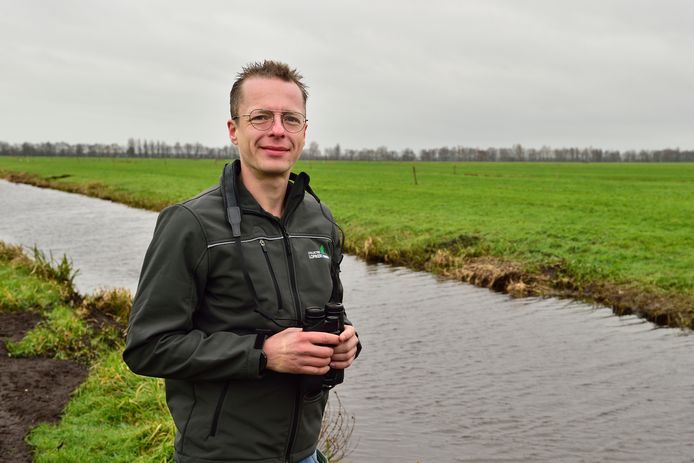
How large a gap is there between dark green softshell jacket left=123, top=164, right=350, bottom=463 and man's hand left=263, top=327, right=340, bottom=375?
8 cm

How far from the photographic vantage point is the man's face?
8.92ft

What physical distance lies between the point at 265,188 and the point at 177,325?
2.32 ft

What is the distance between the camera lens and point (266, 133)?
2719mm

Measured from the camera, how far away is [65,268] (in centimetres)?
1380

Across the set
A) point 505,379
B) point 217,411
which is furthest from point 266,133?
point 505,379

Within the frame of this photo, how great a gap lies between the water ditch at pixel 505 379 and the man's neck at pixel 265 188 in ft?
17.3

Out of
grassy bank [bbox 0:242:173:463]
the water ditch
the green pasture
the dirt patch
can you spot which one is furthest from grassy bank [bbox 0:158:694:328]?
the dirt patch

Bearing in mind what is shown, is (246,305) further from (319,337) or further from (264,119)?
(264,119)

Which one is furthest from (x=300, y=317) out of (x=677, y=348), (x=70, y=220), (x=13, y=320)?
(x=70, y=220)

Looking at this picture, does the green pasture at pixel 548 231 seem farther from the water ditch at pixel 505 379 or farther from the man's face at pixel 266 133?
the man's face at pixel 266 133

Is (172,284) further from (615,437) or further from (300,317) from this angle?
(615,437)

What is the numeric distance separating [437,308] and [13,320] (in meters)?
8.55

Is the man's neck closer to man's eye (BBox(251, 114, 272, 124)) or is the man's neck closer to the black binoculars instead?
man's eye (BBox(251, 114, 272, 124))

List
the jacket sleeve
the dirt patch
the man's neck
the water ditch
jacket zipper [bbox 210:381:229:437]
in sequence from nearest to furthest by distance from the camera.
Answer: the jacket sleeve
jacket zipper [bbox 210:381:229:437]
the man's neck
the dirt patch
the water ditch
